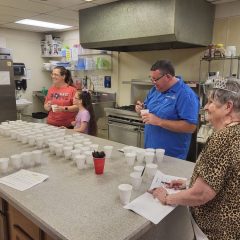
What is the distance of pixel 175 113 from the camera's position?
6.80 feet

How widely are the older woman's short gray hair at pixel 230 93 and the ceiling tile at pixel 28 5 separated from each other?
3118 millimetres

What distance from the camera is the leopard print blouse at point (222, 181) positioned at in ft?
3.30

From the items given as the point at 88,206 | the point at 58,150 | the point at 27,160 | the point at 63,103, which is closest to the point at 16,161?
the point at 27,160

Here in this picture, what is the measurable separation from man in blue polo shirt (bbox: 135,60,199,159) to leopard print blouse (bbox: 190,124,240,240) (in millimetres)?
923

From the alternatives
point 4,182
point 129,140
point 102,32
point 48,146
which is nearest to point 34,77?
point 102,32

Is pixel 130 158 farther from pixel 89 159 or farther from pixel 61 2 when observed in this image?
pixel 61 2

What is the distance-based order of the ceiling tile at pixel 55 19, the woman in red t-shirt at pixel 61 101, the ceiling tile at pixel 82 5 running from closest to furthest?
the woman in red t-shirt at pixel 61 101
the ceiling tile at pixel 82 5
the ceiling tile at pixel 55 19

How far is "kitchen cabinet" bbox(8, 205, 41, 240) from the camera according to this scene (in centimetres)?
129

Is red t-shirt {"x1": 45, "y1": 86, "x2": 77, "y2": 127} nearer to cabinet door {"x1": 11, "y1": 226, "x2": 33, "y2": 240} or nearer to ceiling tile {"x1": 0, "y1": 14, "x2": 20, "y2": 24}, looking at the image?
cabinet door {"x1": 11, "y1": 226, "x2": 33, "y2": 240}

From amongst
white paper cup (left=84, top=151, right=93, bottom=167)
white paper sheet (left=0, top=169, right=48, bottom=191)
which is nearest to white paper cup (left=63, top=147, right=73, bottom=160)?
white paper cup (left=84, top=151, right=93, bottom=167)

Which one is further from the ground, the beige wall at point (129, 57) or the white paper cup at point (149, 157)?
the beige wall at point (129, 57)

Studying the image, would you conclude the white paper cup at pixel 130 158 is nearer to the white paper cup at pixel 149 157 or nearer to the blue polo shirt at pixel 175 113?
the white paper cup at pixel 149 157

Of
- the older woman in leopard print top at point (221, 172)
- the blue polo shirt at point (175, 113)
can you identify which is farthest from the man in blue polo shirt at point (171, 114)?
the older woman in leopard print top at point (221, 172)

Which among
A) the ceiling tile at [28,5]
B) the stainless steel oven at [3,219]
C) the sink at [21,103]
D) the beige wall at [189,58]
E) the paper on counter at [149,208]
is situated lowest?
the stainless steel oven at [3,219]
